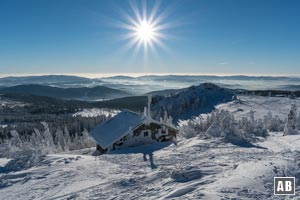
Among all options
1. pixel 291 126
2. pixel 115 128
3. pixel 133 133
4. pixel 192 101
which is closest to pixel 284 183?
pixel 133 133

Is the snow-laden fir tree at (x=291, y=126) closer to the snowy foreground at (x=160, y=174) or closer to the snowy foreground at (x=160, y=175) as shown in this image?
the snowy foreground at (x=160, y=174)

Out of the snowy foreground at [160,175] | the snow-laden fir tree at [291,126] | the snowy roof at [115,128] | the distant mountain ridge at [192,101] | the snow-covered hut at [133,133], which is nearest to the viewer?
the snowy foreground at [160,175]

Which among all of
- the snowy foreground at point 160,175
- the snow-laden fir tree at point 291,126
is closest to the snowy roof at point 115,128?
the snowy foreground at point 160,175

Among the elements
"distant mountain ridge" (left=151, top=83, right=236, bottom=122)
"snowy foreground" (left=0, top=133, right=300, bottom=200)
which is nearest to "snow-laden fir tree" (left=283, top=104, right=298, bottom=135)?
"snowy foreground" (left=0, top=133, right=300, bottom=200)

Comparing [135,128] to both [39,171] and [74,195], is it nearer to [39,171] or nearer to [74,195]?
[39,171]

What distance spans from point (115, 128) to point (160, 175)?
67.5 feet

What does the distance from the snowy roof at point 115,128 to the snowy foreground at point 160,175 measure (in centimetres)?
912

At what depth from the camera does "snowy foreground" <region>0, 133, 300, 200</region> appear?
592 inches

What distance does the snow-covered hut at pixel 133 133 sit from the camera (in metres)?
36.2

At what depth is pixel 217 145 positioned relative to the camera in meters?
28.7

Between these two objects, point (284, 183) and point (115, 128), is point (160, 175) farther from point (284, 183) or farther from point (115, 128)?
point (115, 128)

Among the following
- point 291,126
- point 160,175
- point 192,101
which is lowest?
point 192,101

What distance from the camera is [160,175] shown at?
19.4 meters

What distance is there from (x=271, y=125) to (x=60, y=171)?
3947cm
